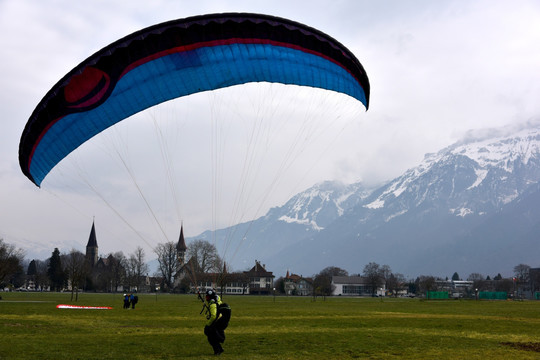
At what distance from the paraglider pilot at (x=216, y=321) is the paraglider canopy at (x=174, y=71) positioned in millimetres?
6442

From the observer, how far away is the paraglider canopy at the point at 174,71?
14.0 metres

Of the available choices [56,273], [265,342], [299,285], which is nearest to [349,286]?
[299,285]

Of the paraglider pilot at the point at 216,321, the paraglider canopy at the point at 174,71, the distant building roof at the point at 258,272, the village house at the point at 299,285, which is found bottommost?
the village house at the point at 299,285

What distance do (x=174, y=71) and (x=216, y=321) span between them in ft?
24.3

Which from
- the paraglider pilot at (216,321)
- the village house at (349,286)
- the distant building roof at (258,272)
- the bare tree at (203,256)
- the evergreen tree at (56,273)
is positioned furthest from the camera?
the village house at (349,286)

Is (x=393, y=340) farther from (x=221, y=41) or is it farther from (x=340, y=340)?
(x=221, y=41)

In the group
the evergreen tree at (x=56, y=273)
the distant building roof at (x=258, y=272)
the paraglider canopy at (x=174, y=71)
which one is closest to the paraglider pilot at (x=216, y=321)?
the paraglider canopy at (x=174, y=71)

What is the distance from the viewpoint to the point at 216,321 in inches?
552

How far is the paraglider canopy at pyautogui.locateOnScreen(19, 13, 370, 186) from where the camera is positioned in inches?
551

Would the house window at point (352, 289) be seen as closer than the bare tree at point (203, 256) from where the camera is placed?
No

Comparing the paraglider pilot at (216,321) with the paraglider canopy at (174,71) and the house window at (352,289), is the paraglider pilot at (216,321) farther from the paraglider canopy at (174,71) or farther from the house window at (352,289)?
the house window at (352,289)

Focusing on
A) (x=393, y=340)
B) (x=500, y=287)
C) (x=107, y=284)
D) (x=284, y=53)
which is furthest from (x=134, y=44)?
(x=500, y=287)

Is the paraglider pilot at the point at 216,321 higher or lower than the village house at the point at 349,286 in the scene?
higher

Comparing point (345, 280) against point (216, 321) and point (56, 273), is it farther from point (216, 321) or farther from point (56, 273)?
point (216, 321)
